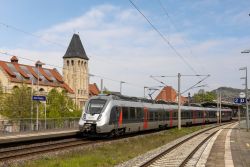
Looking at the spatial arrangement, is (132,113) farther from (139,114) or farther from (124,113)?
(124,113)

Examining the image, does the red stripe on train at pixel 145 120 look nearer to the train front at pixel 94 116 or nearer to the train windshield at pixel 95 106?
the train front at pixel 94 116

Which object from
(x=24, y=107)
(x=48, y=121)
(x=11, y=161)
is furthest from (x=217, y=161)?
(x=24, y=107)

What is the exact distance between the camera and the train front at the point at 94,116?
2567 centimetres

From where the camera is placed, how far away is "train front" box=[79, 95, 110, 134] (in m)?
25.7

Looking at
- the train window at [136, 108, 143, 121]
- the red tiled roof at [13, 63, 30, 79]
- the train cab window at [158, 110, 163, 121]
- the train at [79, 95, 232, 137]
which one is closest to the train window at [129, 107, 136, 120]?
the train at [79, 95, 232, 137]

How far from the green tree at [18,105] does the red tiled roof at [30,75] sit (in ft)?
93.6

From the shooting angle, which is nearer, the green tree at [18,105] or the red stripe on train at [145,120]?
the red stripe on train at [145,120]

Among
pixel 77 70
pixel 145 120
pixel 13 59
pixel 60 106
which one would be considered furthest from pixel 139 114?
pixel 77 70

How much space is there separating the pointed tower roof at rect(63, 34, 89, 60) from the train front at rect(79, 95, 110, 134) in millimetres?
→ 94762

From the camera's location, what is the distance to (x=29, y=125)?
3422 centimetres

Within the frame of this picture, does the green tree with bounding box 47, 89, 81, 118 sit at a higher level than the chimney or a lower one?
lower

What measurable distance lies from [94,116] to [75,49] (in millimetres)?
→ 98132

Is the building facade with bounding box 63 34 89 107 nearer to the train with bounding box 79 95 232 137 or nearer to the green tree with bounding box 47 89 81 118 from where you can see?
the green tree with bounding box 47 89 81 118

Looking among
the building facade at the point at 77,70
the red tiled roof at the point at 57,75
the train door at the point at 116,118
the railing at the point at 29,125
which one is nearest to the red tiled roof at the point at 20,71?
the red tiled roof at the point at 57,75
